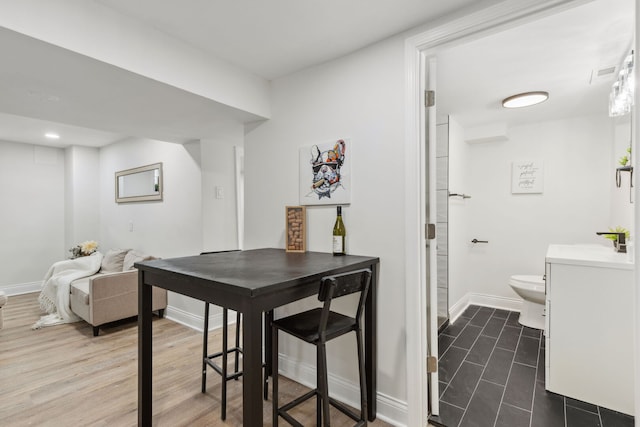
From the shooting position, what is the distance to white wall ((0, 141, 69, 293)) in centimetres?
455

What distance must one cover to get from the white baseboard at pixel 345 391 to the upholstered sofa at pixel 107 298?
2.02m

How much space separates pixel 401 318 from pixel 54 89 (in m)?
2.48

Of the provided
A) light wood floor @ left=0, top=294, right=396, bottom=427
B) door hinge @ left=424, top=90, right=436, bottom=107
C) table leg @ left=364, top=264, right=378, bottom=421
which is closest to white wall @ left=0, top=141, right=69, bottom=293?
light wood floor @ left=0, top=294, right=396, bottom=427

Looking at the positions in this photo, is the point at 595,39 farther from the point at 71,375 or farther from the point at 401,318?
the point at 71,375

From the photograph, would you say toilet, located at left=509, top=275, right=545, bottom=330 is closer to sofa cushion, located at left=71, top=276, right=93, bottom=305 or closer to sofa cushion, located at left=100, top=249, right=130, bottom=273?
sofa cushion, located at left=71, top=276, right=93, bottom=305

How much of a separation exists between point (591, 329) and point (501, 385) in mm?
674

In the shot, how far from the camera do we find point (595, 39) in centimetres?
183

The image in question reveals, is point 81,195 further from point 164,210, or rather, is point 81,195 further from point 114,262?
point 164,210

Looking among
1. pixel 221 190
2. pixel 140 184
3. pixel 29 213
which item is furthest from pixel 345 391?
pixel 29 213

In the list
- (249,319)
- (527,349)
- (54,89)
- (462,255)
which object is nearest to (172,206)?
(54,89)

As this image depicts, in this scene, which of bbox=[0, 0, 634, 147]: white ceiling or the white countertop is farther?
the white countertop

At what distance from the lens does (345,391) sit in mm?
1961

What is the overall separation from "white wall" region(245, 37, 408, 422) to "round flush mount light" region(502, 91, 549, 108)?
1547 mm

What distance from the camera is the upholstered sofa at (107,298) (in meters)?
3.09
